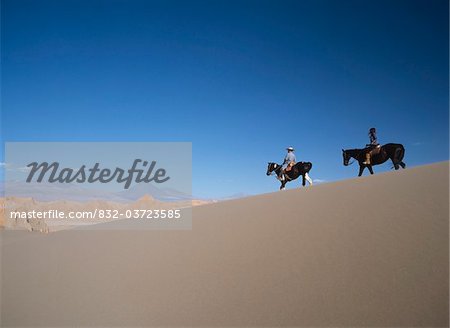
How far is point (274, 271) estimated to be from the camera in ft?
10.8

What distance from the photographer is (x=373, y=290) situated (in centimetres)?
257

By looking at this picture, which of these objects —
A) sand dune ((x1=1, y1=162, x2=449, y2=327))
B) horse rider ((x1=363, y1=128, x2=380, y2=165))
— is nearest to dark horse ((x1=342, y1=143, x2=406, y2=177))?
horse rider ((x1=363, y1=128, x2=380, y2=165))

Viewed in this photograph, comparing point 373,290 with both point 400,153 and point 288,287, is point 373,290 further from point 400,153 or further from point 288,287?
point 400,153

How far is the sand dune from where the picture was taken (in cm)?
254

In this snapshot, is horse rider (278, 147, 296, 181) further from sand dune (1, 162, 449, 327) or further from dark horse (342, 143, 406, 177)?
sand dune (1, 162, 449, 327)

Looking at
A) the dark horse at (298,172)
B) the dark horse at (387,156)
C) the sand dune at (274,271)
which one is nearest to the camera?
the sand dune at (274,271)

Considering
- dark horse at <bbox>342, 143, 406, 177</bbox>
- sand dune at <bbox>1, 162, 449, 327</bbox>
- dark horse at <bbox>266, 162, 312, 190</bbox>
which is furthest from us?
dark horse at <bbox>266, 162, 312, 190</bbox>

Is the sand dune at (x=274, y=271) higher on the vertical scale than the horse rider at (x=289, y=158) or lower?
lower

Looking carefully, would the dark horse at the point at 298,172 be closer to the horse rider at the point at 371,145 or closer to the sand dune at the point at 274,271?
the horse rider at the point at 371,145

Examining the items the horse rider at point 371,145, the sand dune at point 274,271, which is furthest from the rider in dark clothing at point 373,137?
the sand dune at point 274,271

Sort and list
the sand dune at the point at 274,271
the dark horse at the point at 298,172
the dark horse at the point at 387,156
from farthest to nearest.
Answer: the dark horse at the point at 298,172 → the dark horse at the point at 387,156 → the sand dune at the point at 274,271

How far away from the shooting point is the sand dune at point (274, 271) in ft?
8.32

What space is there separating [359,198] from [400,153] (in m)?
8.46

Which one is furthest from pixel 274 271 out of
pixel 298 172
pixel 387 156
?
pixel 298 172
